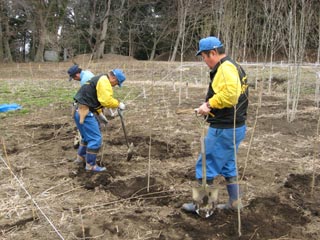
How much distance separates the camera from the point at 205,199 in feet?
10.7

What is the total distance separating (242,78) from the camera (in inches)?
124

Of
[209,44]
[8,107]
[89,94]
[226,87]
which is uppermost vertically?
[209,44]

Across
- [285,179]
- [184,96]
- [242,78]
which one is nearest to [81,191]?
[242,78]

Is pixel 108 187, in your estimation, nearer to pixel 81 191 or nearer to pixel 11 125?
pixel 81 191

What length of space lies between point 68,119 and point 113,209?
4.38 meters

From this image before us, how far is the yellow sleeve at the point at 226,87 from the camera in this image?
2945 mm

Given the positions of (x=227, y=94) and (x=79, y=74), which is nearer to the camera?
(x=227, y=94)

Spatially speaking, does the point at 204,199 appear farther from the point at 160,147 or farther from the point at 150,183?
the point at 160,147

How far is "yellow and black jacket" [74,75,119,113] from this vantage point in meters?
4.17

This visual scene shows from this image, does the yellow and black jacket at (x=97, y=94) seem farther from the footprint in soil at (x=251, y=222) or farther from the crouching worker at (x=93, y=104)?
the footprint in soil at (x=251, y=222)

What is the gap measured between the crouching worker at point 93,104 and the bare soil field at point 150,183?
11.8 inches

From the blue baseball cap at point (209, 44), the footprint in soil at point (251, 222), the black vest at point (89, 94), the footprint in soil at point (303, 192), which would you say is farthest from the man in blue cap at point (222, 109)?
the black vest at point (89, 94)

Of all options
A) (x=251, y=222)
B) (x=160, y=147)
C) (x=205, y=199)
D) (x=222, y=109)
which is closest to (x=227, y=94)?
(x=222, y=109)

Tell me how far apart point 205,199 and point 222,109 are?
816 millimetres
